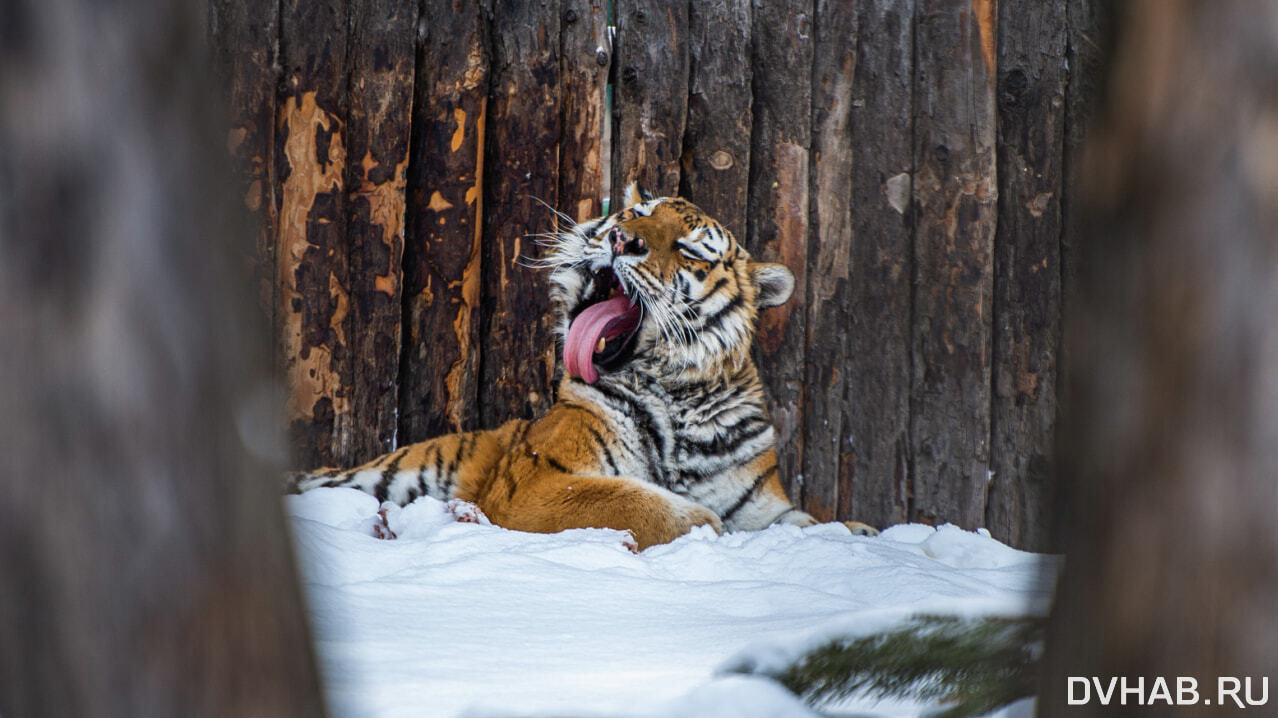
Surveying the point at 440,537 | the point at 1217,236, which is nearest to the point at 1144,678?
the point at 1217,236

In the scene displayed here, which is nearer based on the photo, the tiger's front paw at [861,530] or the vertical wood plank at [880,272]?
the tiger's front paw at [861,530]

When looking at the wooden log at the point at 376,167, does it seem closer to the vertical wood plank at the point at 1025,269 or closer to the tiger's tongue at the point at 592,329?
the tiger's tongue at the point at 592,329

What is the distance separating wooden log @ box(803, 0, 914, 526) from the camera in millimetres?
4332

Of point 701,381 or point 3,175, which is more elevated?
point 3,175

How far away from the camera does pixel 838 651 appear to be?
132cm

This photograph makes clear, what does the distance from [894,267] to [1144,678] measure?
3.65m

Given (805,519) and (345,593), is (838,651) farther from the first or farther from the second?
(805,519)

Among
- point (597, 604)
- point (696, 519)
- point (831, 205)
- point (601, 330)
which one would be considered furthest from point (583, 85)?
point (597, 604)

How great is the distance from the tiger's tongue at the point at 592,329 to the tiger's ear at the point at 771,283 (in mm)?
530

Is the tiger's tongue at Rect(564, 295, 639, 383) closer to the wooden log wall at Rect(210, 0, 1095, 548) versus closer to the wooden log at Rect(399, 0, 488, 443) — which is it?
the wooden log wall at Rect(210, 0, 1095, 548)

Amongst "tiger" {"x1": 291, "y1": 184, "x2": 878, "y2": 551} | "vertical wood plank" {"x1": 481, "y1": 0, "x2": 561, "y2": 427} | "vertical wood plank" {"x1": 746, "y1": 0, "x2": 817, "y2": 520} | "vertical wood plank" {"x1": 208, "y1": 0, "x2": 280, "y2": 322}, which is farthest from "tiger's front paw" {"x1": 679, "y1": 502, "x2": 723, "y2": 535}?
"vertical wood plank" {"x1": 208, "y1": 0, "x2": 280, "y2": 322}

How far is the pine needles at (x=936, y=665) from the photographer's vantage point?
128 centimetres

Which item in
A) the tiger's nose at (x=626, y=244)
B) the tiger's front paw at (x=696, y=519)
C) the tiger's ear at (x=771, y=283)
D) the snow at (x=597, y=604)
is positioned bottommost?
the tiger's front paw at (x=696, y=519)

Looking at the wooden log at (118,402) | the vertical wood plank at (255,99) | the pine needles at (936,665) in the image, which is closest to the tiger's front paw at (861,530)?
the pine needles at (936,665)
